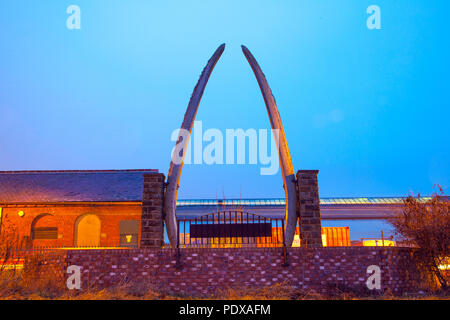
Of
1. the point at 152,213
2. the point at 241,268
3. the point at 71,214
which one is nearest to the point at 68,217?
the point at 71,214

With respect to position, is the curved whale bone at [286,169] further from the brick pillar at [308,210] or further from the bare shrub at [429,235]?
the bare shrub at [429,235]

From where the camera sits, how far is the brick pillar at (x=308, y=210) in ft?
39.6

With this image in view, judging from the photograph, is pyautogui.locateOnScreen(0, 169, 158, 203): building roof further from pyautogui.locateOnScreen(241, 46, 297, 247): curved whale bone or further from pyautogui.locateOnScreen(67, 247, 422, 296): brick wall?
pyautogui.locateOnScreen(241, 46, 297, 247): curved whale bone

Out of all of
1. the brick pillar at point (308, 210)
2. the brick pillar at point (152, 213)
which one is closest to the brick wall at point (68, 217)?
the brick pillar at point (152, 213)

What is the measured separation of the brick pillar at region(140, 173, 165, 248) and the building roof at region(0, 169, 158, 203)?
12126 mm

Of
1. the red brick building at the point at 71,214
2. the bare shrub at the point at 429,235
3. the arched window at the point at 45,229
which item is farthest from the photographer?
the arched window at the point at 45,229

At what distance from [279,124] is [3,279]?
10348 millimetres

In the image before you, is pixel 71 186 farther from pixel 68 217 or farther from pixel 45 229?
pixel 45 229

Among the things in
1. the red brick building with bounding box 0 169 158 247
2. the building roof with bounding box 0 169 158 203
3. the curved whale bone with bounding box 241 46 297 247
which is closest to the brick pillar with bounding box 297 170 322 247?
the curved whale bone with bounding box 241 46 297 247

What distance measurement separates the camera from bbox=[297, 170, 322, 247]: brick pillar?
39.6ft

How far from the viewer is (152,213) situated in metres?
12.5

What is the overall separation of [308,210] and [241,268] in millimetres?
2964

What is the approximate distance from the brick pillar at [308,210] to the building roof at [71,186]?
14.4 metres

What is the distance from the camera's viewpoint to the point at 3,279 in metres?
11.5
